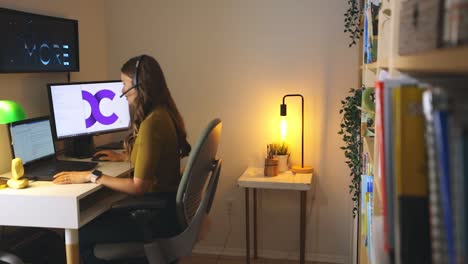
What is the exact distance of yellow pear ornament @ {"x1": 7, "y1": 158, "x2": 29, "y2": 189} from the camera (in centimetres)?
206

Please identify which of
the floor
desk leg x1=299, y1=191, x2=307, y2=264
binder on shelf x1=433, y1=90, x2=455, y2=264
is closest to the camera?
binder on shelf x1=433, y1=90, x2=455, y2=264

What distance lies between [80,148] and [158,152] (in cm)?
86

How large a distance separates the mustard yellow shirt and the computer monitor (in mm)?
627

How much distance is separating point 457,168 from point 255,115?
275 centimetres

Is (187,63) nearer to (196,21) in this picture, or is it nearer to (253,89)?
(196,21)

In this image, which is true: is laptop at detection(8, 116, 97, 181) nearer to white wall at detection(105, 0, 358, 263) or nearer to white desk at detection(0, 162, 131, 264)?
white desk at detection(0, 162, 131, 264)

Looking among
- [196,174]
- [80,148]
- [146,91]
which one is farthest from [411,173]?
[80,148]

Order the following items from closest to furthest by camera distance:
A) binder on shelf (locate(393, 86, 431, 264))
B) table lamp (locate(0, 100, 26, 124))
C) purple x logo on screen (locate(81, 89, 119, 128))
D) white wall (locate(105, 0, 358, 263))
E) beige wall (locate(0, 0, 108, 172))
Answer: binder on shelf (locate(393, 86, 431, 264)), table lamp (locate(0, 100, 26, 124)), beige wall (locate(0, 0, 108, 172)), purple x logo on screen (locate(81, 89, 119, 128)), white wall (locate(105, 0, 358, 263))

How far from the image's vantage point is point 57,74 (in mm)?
2797

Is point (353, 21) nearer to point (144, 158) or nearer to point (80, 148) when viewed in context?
point (144, 158)

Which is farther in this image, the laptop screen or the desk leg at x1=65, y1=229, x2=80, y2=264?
the laptop screen

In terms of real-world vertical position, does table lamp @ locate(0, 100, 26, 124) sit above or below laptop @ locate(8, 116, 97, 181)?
above

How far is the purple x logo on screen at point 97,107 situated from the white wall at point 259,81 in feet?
1.74

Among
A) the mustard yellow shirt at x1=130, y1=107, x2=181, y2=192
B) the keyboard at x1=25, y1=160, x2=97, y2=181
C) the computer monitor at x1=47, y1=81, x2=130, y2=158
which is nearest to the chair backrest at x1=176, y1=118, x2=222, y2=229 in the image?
the mustard yellow shirt at x1=130, y1=107, x2=181, y2=192
